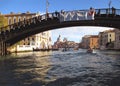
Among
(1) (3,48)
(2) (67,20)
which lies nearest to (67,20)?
(2) (67,20)

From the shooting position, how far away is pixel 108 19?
51469 millimetres

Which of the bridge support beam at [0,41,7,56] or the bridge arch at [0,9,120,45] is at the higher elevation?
the bridge arch at [0,9,120,45]

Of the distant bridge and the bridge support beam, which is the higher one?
the distant bridge

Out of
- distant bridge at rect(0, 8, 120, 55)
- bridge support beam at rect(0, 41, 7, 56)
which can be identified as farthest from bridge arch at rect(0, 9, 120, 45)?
bridge support beam at rect(0, 41, 7, 56)

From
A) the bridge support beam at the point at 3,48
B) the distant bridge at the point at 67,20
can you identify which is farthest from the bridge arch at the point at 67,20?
the bridge support beam at the point at 3,48

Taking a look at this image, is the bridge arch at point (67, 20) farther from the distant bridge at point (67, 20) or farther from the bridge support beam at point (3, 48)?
the bridge support beam at point (3, 48)

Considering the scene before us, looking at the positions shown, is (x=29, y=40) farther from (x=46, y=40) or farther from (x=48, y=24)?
(x=48, y=24)

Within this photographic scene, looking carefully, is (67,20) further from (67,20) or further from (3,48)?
(3,48)

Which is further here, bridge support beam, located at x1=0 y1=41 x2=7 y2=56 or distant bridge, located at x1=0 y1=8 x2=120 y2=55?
bridge support beam, located at x1=0 y1=41 x2=7 y2=56

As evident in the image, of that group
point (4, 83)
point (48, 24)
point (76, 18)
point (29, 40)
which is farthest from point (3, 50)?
point (29, 40)

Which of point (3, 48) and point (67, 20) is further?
point (3, 48)

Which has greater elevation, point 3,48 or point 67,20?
point 67,20

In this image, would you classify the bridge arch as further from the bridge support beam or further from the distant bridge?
the bridge support beam

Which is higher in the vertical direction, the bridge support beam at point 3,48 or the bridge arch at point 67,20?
the bridge arch at point 67,20
